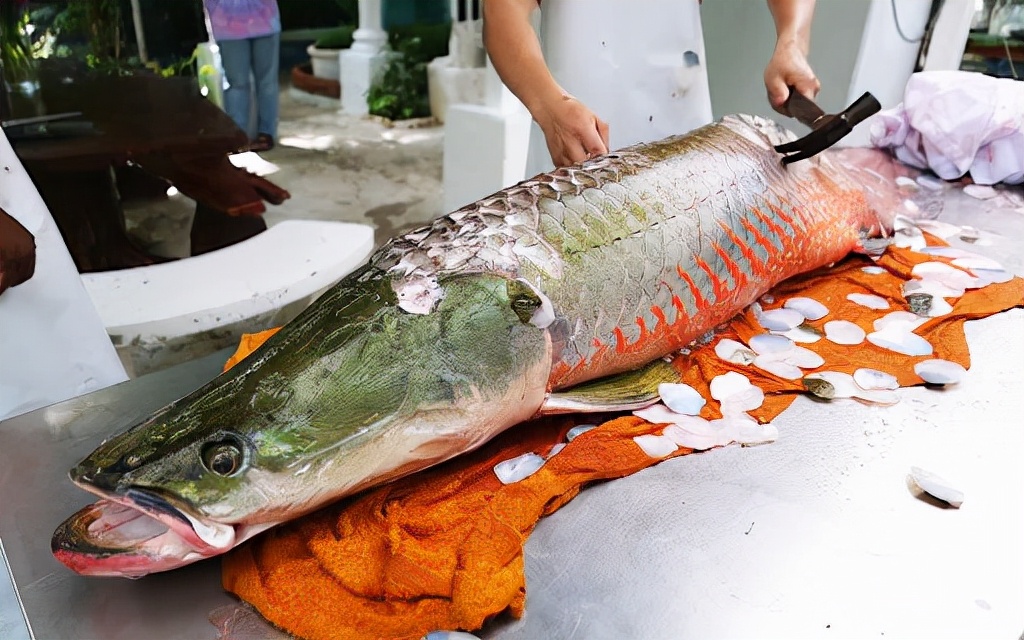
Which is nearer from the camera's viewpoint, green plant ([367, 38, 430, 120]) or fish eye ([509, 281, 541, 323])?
fish eye ([509, 281, 541, 323])

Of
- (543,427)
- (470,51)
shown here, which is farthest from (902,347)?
(470,51)

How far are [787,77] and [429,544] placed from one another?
1378 millimetres

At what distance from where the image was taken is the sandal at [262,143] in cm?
349

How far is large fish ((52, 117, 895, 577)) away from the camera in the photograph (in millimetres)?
707

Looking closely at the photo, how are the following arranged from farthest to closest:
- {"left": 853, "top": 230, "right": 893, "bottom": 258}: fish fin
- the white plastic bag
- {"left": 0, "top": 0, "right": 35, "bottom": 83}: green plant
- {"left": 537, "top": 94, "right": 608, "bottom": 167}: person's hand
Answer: {"left": 0, "top": 0, "right": 35, "bottom": 83}: green plant, the white plastic bag, {"left": 853, "top": 230, "right": 893, "bottom": 258}: fish fin, {"left": 537, "top": 94, "right": 608, "bottom": 167}: person's hand

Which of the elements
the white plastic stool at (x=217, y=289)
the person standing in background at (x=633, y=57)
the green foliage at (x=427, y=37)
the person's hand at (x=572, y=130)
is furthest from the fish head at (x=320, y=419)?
the green foliage at (x=427, y=37)

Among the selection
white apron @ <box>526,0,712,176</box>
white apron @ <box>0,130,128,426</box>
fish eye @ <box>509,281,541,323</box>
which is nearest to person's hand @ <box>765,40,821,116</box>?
white apron @ <box>526,0,712,176</box>

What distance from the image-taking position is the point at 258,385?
0.78 m

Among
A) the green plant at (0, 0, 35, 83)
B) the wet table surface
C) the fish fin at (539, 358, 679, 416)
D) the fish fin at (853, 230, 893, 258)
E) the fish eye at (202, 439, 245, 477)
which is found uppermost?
the green plant at (0, 0, 35, 83)

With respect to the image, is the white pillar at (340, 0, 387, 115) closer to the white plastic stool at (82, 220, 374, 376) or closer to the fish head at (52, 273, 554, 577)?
the white plastic stool at (82, 220, 374, 376)

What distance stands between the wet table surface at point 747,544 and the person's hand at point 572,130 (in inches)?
24.6

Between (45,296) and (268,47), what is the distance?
240cm

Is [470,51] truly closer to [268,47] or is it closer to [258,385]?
[268,47]

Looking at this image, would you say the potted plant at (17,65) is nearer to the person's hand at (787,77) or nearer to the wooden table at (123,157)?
the wooden table at (123,157)
